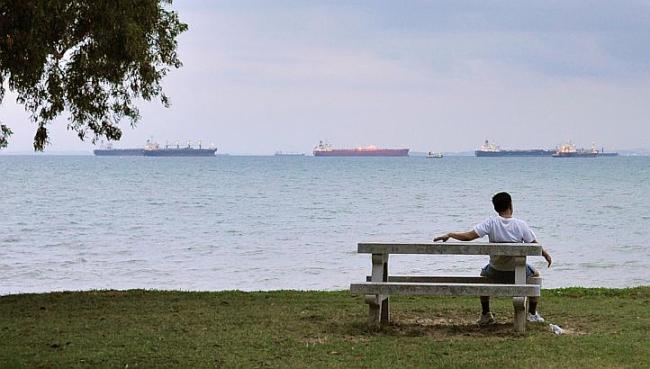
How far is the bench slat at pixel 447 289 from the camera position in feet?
29.5

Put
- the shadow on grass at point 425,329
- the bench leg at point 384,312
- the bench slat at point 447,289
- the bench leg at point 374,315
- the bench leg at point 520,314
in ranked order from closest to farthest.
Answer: the bench slat at point 447,289, the bench leg at point 520,314, the shadow on grass at point 425,329, the bench leg at point 374,315, the bench leg at point 384,312

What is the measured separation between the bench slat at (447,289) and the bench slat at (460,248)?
1.07 ft

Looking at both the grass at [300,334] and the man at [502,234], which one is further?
the man at [502,234]

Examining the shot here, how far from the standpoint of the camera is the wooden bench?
355 inches

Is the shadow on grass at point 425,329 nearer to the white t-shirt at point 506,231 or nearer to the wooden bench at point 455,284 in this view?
the wooden bench at point 455,284

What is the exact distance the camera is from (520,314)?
30.6 feet

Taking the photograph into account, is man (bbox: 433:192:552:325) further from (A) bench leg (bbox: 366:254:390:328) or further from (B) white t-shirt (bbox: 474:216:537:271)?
(A) bench leg (bbox: 366:254:390:328)

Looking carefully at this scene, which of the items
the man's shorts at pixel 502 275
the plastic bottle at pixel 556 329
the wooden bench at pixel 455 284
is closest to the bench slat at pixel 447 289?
the wooden bench at pixel 455 284

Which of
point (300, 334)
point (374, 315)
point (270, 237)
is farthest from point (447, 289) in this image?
point (270, 237)

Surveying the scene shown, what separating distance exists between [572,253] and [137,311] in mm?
20727

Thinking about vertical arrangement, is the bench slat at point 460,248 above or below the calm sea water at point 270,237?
above

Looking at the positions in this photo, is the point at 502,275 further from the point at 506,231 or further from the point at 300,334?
the point at 300,334

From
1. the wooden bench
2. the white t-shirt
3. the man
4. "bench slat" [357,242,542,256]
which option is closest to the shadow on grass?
the wooden bench

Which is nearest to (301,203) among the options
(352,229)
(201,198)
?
(201,198)
